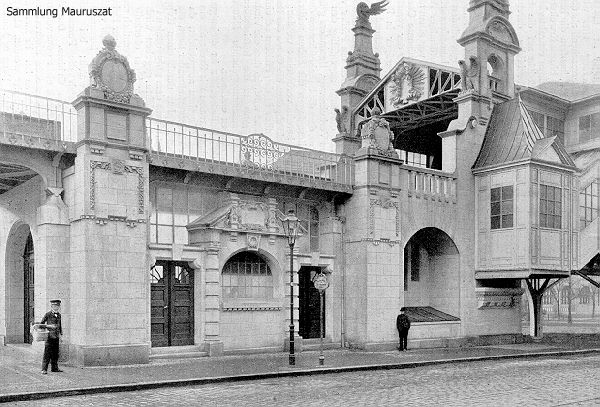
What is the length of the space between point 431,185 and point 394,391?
1283 cm

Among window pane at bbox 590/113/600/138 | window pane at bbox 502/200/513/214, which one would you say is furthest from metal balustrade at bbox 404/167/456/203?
window pane at bbox 590/113/600/138

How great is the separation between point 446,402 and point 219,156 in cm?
1099

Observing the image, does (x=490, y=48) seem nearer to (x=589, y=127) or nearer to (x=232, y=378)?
(x=589, y=127)

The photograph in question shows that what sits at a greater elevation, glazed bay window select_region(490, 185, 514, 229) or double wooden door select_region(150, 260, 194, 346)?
glazed bay window select_region(490, 185, 514, 229)

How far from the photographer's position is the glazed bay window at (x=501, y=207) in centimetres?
2552

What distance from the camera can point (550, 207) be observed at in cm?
2562

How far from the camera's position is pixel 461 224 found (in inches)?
1045

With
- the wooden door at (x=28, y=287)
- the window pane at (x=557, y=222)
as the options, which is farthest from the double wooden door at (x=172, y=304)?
the window pane at (x=557, y=222)

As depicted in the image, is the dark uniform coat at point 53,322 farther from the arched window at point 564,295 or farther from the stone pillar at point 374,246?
the arched window at point 564,295

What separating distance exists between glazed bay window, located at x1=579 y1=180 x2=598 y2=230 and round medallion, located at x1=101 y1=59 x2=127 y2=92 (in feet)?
63.8

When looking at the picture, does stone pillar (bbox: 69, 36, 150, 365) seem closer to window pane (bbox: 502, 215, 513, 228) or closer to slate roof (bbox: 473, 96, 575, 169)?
window pane (bbox: 502, 215, 513, 228)

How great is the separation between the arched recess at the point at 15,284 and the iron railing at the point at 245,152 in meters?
6.01

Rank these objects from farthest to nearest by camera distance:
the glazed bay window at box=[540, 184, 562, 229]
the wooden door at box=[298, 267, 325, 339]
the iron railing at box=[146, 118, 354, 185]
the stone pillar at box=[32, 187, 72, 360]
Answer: the glazed bay window at box=[540, 184, 562, 229]
the wooden door at box=[298, 267, 325, 339]
the iron railing at box=[146, 118, 354, 185]
the stone pillar at box=[32, 187, 72, 360]

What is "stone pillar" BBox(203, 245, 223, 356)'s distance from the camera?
20.2 m
